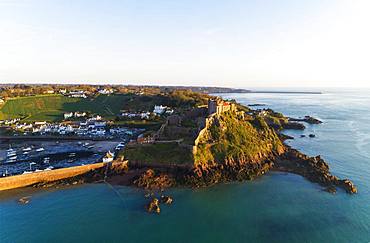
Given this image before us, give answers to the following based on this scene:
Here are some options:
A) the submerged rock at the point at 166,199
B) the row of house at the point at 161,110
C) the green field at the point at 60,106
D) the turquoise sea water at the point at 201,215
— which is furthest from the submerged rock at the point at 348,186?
the green field at the point at 60,106

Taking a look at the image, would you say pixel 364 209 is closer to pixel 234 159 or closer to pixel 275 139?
pixel 234 159

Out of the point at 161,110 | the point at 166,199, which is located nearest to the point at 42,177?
the point at 166,199

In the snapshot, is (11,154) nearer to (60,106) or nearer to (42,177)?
(42,177)

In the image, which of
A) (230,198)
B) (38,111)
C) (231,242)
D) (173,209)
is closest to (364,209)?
(230,198)

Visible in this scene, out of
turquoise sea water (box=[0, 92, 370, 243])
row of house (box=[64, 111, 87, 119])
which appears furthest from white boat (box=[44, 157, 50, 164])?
row of house (box=[64, 111, 87, 119])

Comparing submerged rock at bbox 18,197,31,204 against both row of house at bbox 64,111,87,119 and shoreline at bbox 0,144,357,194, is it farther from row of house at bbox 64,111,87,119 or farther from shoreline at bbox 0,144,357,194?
row of house at bbox 64,111,87,119

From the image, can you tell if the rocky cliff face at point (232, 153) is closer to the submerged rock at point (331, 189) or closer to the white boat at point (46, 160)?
the submerged rock at point (331, 189)
